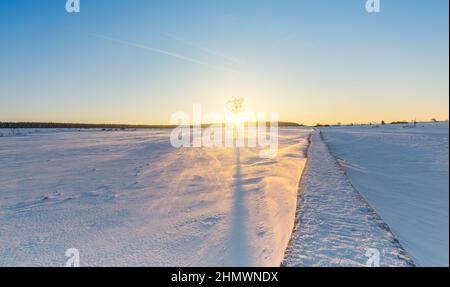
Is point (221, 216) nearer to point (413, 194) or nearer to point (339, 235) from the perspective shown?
point (339, 235)

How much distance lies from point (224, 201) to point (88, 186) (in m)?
4.06

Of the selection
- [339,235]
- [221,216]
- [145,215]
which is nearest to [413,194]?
[339,235]

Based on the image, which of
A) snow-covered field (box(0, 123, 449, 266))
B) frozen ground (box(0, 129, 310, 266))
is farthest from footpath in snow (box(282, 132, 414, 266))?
frozen ground (box(0, 129, 310, 266))

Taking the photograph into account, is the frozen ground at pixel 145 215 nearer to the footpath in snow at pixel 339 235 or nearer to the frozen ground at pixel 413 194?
the footpath in snow at pixel 339 235

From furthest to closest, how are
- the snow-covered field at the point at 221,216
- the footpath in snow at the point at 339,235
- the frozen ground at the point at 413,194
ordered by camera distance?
the frozen ground at the point at 413,194, the snow-covered field at the point at 221,216, the footpath in snow at the point at 339,235

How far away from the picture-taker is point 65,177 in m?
8.17

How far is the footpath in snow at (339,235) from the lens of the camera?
11.9 ft

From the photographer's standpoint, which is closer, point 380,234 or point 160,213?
point 380,234

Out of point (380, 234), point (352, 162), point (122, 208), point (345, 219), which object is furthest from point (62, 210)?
point (352, 162)

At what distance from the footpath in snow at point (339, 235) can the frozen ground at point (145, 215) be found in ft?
0.92

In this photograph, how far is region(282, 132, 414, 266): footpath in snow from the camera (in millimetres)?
3615

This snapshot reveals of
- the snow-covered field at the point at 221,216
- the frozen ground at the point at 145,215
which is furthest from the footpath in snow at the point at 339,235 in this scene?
the frozen ground at the point at 145,215

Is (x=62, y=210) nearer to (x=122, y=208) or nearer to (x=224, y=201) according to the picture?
(x=122, y=208)

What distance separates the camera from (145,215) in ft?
17.5
